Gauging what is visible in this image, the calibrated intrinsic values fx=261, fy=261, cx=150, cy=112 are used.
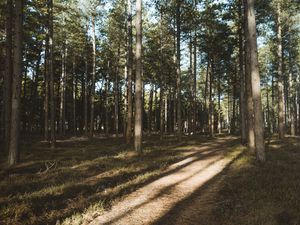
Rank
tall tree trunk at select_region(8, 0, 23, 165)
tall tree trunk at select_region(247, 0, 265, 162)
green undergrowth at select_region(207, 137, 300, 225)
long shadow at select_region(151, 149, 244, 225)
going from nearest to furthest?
green undergrowth at select_region(207, 137, 300, 225) < long shadow at select_region(151, 149, 244, 225) < tall tree trunk at select_region(8, 0, 23, 165) < tall tree trunk at select_region(247, 0, 265, 162)

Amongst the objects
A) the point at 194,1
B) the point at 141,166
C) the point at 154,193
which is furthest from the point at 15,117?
the point at 194,1

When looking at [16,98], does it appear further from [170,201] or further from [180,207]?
[180,207]

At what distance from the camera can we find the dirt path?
5.80m

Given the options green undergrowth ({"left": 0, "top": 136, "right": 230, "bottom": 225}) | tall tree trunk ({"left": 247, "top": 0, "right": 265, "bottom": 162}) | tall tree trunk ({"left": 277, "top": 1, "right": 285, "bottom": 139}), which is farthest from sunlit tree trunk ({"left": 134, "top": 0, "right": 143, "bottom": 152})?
tall tree trunk ({"left": 277, "top": 1, "right": 285, "bottom": 139})

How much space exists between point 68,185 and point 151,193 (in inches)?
107

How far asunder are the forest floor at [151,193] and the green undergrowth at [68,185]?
0.07 feet

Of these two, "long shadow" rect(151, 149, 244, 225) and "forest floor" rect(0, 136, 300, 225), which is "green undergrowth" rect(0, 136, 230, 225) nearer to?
"forest floor" rect(0, 136, 300, 225)

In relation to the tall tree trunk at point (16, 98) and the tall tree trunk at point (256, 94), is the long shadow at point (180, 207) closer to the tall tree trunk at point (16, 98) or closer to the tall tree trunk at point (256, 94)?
the tall tree trunk at point (256, 94)

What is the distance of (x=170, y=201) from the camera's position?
7.02 metres

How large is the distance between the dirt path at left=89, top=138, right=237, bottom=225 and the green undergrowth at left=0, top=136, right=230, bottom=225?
0.42 m

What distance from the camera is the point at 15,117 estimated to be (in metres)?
11.4

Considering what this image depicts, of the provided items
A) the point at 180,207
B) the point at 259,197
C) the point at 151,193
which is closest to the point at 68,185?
the point at 151,193

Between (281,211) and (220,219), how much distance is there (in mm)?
1323

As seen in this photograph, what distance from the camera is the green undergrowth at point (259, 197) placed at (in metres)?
5.43
